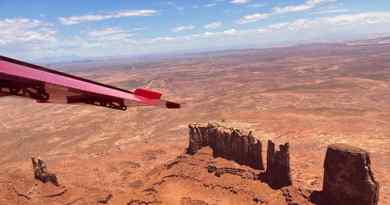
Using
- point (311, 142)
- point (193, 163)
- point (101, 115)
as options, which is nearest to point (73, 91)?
point (193, 163)

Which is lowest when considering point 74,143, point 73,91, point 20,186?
point 74,143

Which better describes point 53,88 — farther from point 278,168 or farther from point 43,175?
point 43,175

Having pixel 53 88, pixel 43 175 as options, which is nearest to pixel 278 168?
pixel 43 175

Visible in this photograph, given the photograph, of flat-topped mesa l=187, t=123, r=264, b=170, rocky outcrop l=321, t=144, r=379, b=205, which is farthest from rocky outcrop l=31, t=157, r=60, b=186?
rocky outcrop l=321, t=144, r=379, b=205

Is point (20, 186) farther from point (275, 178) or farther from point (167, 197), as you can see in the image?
point (275, 178)

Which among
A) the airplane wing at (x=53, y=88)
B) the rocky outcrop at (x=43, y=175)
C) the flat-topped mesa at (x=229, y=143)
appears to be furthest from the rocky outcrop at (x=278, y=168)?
the airplane wing at (x=53, y=88)

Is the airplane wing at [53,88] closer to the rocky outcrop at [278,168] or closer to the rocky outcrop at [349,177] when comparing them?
the rocky outcrop at [349,177]
